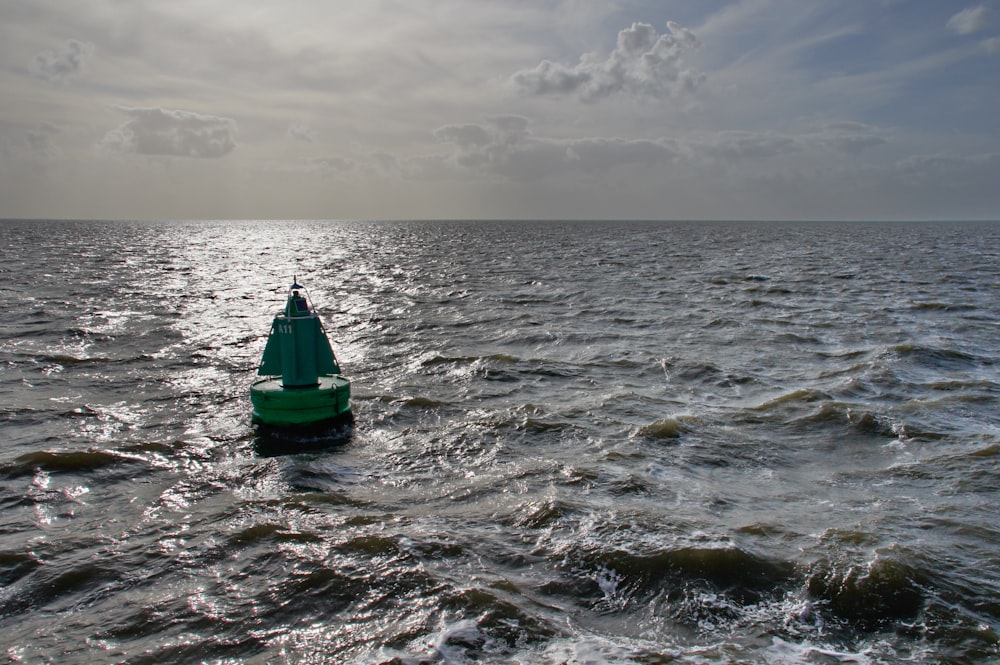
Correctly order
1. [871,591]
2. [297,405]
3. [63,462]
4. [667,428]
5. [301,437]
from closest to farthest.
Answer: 1. [871,591]
2. [63,462]
3. [297,405]
4. [301,437]
5. [667,428]

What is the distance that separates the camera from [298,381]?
11.0 m

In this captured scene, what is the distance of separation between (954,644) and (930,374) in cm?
1113

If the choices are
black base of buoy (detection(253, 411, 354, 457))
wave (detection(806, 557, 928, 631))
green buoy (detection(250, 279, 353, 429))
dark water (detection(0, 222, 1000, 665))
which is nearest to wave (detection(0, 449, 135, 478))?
dark water (detection(0, 222, 1000, 665))

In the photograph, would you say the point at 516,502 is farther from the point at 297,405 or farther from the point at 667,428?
the point at 297,405

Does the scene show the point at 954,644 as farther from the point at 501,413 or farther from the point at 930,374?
the point at 930,374

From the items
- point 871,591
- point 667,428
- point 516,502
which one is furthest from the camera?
point 667,428

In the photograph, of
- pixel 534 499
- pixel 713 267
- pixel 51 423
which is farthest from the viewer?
pixel 713 267

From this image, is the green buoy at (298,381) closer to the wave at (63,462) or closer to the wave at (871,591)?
the wave at (63,462)

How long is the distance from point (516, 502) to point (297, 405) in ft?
14.2

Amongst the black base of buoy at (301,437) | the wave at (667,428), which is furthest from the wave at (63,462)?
the wave at (667,428)

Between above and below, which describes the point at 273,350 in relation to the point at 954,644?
above

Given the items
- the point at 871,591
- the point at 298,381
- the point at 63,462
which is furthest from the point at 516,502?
the point at 63,462

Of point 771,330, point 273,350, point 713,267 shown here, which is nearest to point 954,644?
point 273,350

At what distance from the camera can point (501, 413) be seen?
12.1 m
